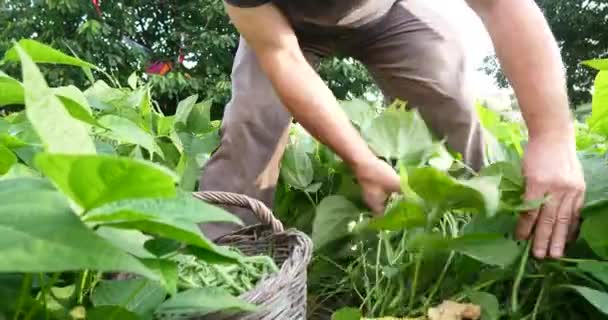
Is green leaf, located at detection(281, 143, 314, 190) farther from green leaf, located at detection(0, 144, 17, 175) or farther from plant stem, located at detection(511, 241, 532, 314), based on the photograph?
green leaf, located at detection(0, 144, 17, 175)

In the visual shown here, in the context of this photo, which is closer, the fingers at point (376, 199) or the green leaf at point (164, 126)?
the fingers at point (376, 199)

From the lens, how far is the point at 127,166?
36 centimetres

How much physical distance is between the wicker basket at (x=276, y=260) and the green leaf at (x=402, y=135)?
8.6 inches

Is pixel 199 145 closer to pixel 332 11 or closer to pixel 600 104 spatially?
pixel 332 11

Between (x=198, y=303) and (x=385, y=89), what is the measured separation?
852mm

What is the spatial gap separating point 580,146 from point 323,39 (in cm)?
44

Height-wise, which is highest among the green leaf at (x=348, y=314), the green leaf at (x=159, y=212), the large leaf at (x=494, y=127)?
the green leaf at (x=159, y=212)

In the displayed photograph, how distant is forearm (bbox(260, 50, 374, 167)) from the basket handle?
0.62ft

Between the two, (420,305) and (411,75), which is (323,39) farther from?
(420,305)

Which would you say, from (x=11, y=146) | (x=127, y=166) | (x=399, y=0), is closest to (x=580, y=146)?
(x=399, y=0)

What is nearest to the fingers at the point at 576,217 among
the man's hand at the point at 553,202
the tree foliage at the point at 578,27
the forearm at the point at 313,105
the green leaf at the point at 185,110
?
the man's hand at the point at 553,202

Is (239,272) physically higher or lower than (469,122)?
higher

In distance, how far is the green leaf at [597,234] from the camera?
0.75 meters

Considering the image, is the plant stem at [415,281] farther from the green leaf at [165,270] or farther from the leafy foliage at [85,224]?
the green leaf at [165,270]
